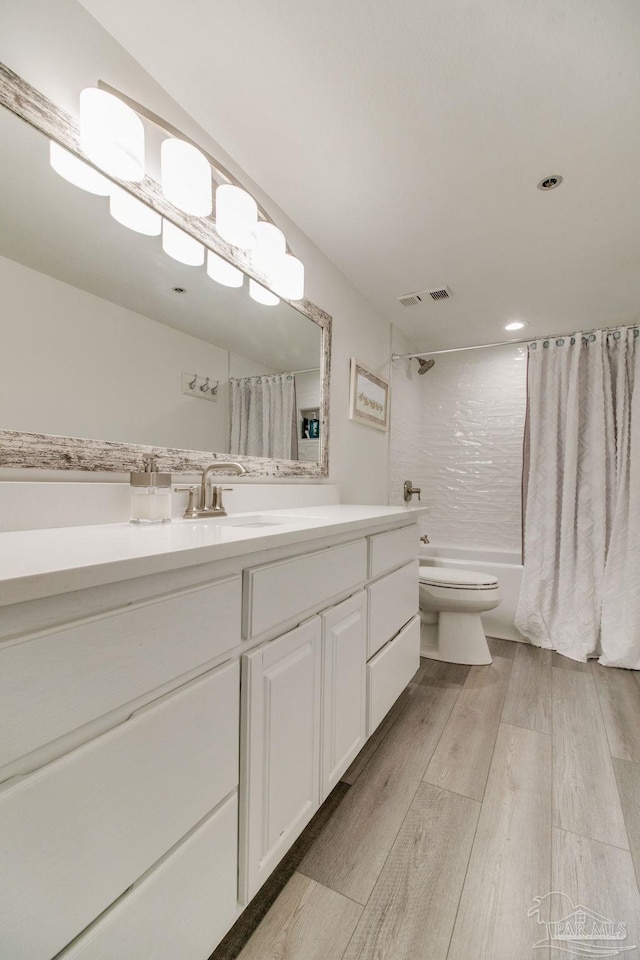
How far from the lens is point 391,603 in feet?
5.05

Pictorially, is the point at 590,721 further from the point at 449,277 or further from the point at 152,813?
the point at 449,277

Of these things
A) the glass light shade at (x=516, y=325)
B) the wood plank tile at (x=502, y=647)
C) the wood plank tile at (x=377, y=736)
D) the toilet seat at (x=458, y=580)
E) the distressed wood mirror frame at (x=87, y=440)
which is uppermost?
the glass light shade at (x=516, y=325)

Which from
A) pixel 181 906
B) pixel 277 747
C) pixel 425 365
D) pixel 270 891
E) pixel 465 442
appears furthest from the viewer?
pixel 465 442

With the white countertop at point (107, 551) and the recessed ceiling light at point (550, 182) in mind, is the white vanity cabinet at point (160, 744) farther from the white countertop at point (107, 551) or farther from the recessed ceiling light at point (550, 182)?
the recessed ceiling light at point (550, 182)

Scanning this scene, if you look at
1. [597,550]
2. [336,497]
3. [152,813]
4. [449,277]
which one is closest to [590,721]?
[597,550]

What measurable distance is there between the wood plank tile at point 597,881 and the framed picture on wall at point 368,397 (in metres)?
1.85

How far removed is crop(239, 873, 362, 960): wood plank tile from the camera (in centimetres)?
86

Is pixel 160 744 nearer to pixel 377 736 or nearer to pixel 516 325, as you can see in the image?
→ pixel 377 736

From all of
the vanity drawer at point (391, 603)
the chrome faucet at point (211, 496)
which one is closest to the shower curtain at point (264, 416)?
the chrome faucet at point (211, 496)

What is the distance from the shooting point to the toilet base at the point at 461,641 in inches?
90.2

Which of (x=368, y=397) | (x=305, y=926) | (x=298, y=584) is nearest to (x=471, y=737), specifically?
(x=305, y=926)

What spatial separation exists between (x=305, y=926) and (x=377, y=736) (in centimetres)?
74

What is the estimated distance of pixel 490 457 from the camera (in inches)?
129

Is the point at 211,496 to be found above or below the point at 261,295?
below
